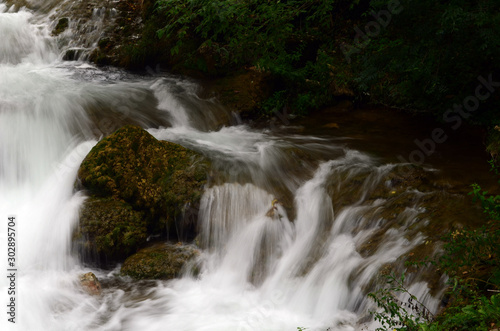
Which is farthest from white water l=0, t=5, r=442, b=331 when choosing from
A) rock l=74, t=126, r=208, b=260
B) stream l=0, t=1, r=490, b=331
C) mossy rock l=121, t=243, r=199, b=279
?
rock l=74, t=126, r=208, b=260

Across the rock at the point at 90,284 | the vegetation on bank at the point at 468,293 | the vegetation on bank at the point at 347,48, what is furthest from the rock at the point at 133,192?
the vegetation on bank at the point at 468,293

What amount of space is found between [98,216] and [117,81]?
4073 mm

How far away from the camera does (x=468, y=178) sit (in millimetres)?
5793

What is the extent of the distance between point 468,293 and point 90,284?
3818 mm

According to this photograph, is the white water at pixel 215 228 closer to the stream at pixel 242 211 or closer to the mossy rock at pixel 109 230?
the stream at pixel 242 211

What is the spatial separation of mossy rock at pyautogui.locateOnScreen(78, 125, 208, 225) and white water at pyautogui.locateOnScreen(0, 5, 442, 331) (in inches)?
11.3

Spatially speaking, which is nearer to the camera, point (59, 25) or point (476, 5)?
point (476, 5)

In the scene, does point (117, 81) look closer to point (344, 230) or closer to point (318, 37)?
point (318, 37)

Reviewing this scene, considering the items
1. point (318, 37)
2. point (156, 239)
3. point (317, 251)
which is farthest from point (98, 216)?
point (318, 37)

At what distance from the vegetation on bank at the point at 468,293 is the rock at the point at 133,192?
9.78ft

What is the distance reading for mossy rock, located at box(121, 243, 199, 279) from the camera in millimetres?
5309

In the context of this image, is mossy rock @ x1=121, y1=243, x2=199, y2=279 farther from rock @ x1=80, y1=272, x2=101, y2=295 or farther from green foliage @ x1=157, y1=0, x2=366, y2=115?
green foliage @ x1=157, y1=0, x2=366, y2=115

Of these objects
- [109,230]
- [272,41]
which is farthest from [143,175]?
[272,41]

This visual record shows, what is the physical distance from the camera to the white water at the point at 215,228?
475 cm
